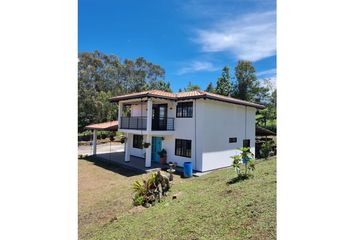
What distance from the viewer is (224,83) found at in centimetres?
3161

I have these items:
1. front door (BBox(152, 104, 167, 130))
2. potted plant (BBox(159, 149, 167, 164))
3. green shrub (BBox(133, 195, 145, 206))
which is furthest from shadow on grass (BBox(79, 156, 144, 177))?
green shrub (BBox(133, 195, 145, 206))

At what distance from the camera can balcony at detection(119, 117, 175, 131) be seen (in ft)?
46.6

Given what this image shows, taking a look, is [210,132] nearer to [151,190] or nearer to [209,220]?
[151,190]

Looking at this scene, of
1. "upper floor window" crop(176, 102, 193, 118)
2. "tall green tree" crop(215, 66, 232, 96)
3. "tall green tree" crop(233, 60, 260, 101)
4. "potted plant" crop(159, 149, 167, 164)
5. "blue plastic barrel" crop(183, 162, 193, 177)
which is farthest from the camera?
"tall green tree" crop(215, 66, 232, 96)

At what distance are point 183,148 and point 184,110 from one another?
227cm

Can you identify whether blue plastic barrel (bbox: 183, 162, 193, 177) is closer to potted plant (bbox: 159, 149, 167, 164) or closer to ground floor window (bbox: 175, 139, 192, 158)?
ground floor window (bbox: 175, 139, 192, 158)

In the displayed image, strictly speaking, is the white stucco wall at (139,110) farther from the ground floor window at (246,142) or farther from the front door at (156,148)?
the ground floor window at (246,142)

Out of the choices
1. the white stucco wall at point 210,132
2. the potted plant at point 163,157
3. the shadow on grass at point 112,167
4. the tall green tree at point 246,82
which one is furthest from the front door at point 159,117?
the tall green tree at point 246,82

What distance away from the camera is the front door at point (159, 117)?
48.0ft

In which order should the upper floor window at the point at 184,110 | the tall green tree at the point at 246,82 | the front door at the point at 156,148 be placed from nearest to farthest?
1. the upper floor window at the point at 184,110
2. the front door at the point at 156,148
3. the tall green tree at the point at 246,82

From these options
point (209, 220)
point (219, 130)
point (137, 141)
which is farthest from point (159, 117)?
point (209, 220)

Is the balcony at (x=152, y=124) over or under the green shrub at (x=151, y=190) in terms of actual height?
over
